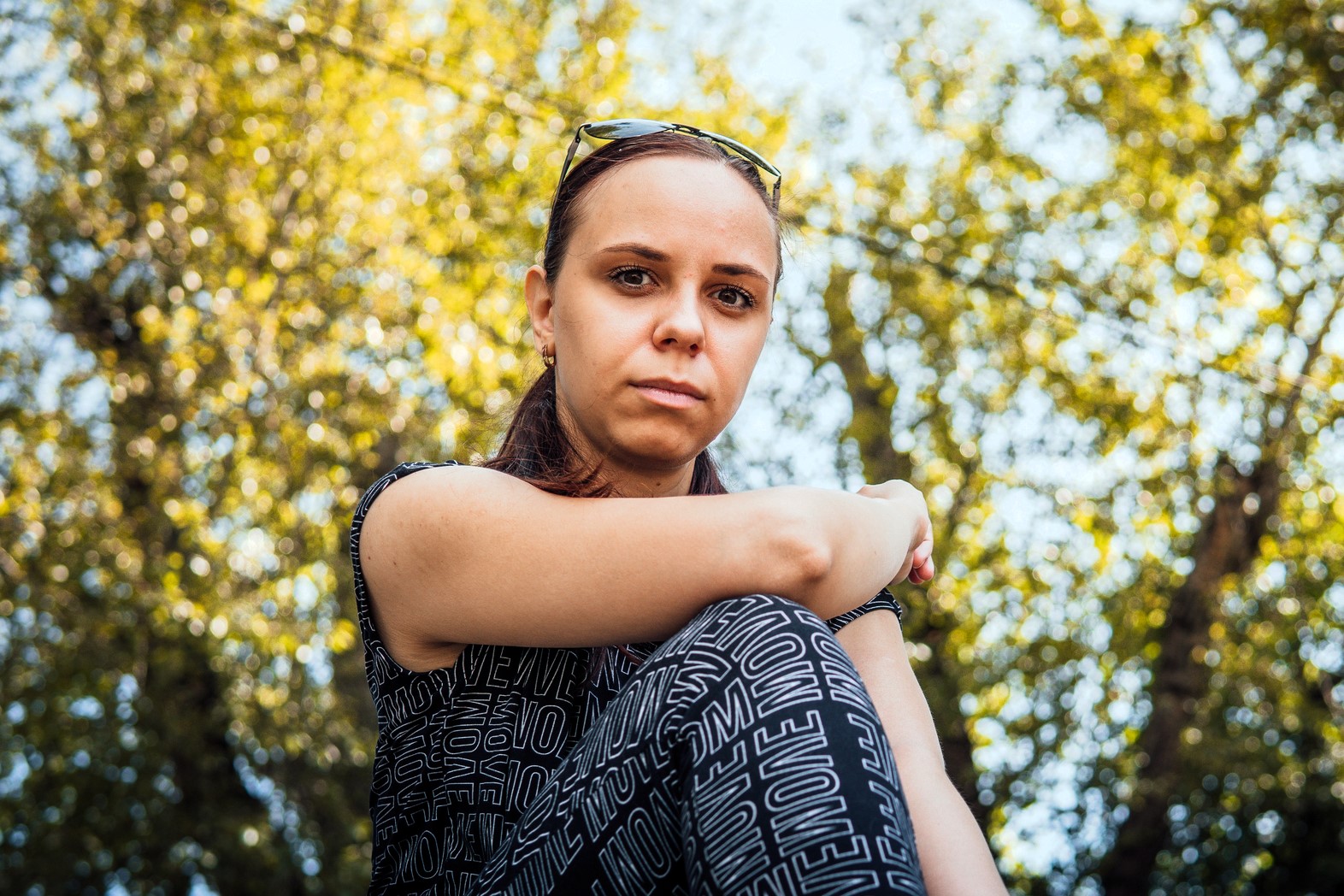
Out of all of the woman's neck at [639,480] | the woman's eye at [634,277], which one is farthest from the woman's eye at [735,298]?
the woman's neck at [639,480]

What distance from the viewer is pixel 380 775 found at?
1.75 meters

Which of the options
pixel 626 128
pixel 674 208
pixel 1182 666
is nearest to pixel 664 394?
pixel 674 208

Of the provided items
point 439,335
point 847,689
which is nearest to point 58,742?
point 439,335

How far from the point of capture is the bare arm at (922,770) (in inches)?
58.4

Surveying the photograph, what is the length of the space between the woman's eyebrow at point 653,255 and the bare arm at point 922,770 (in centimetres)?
58

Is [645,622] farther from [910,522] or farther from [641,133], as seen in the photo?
[641,133]

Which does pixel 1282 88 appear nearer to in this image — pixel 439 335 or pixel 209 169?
pixel 439 335

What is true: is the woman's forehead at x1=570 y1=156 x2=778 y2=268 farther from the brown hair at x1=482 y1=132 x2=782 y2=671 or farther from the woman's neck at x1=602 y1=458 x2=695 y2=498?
the woman's neck at x1=602 y1=458 x2=695 y2=498

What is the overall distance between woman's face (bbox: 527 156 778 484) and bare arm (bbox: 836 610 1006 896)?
0.42 metres

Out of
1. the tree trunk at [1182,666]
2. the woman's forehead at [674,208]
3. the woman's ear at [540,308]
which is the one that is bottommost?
the tree trunk at [1182,666]

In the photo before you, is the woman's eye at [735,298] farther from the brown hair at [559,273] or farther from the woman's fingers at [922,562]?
the woman's fingers at [922,562]

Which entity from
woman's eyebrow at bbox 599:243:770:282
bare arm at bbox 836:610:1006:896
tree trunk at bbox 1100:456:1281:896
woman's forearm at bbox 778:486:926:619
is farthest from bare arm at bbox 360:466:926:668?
tree trunk at bbox 1100:456:1281:896

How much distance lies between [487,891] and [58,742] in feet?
16.5

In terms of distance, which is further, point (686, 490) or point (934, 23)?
point (934, 23)
